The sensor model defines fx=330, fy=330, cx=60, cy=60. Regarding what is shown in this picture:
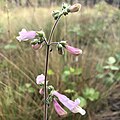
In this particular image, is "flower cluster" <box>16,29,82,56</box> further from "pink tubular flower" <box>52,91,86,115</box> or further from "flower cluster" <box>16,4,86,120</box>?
"pink tubular flower" <box>52,91,86,115</box>

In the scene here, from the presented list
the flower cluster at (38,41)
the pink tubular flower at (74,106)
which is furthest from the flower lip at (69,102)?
the flower cluster at (38,41)

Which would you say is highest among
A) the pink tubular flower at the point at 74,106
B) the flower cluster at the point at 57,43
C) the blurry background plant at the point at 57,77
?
the flower cluster at the point at 57,43

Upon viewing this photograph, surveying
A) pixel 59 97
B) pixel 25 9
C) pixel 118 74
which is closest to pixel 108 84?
pixel 118 74

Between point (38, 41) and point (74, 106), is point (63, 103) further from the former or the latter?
point (38, 41)

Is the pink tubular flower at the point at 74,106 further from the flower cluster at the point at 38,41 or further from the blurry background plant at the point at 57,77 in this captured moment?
the blurry background plant at the point at 57,77

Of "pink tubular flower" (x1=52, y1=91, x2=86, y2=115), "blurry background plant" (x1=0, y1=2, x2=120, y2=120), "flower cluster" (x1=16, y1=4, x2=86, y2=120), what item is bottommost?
"blurry background plant" (x1=0, y1=2, x2=120, y2=120)

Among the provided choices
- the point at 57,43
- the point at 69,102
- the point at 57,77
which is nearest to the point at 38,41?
the point at 57,43

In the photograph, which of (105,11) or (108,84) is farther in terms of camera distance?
(105,11)

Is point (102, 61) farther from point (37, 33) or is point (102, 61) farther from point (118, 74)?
point (37, 33)

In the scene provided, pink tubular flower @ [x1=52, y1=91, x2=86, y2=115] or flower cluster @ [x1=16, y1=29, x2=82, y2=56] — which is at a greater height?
flower cluster @ [x1=16, y1=29, x2=82, y2=56]

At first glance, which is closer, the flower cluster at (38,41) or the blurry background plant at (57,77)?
the flower cluster at (38,41)

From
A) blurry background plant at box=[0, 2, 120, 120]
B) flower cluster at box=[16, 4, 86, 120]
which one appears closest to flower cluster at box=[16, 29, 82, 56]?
flower cluster at box=[16, 4, 86, 120]
